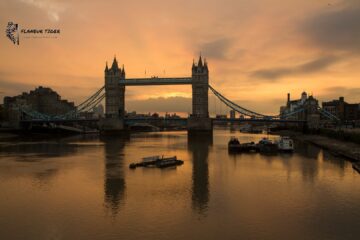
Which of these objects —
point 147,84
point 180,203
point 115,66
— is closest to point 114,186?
point 180,203

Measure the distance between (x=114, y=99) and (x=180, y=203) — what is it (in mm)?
108834

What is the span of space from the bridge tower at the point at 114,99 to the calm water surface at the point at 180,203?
3254 inches

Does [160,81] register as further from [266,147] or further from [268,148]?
[268,148]

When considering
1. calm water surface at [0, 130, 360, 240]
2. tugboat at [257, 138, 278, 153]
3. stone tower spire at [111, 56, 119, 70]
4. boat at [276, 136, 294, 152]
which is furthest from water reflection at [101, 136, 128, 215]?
stone tower spire at [111, 56, 119, 70]

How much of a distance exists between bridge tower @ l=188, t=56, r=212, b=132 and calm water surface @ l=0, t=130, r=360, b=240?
76534 mm

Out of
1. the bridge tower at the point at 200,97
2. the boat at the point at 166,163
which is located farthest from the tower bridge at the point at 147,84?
the boat at the point at 166,163

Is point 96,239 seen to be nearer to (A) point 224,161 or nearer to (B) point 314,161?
(A) point 224,161

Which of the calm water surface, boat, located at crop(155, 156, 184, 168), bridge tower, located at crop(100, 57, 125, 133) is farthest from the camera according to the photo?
bridge tower, located at crop(100, 57, 125, 133)

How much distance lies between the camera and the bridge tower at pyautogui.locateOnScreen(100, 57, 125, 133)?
119688 millimetres

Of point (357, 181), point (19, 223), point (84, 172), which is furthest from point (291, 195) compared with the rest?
point (84, 172)

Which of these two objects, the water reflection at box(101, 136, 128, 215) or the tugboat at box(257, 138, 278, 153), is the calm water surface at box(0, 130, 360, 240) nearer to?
the water reflection at box(101, 136, 128, 215)

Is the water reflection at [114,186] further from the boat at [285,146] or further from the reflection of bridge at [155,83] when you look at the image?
the reflection of bridge at [155,83]

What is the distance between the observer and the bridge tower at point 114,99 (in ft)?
393

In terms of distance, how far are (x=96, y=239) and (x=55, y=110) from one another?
190 m
